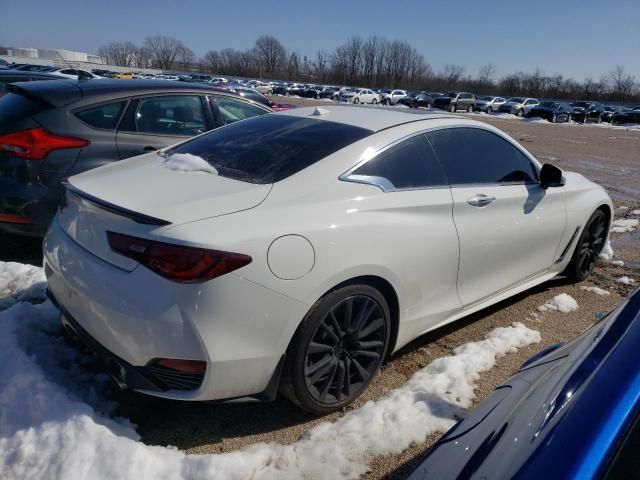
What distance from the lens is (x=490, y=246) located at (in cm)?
327

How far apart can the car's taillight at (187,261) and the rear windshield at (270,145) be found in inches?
23.1

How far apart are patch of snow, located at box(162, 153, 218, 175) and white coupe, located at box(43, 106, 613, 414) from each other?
A: 0.01 m

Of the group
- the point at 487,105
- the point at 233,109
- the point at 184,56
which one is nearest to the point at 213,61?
the point at 184,56

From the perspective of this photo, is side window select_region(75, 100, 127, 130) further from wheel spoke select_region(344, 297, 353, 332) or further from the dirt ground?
wheel spoke select_region(344, 297, 353, 332)

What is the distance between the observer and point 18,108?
4.21m

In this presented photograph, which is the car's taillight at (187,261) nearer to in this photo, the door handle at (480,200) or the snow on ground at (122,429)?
the snow on ground at (122,429)

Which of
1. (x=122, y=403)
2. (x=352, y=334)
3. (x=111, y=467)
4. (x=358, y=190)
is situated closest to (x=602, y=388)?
(x=352, y=334)

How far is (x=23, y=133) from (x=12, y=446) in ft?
8.98

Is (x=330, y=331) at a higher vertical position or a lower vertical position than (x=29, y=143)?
lower

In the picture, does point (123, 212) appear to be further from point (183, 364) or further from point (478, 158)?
point (478, 158)

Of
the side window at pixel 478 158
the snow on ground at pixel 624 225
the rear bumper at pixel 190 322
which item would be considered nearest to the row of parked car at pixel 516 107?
the snow on ground at pixel 624 225

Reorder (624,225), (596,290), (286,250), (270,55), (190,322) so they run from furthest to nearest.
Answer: (270,55), (624,225), (596,290), (286,250), (190,322)

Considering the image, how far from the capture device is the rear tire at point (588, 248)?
446 centimetres

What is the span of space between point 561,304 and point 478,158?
1662 mm
